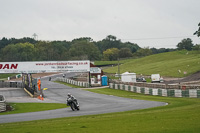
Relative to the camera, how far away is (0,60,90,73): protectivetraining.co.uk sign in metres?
58.9

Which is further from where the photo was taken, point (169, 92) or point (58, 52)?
point (58, 52)

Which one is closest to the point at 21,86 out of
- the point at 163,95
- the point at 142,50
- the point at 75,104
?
the point at 163,95

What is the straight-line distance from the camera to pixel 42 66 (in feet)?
202

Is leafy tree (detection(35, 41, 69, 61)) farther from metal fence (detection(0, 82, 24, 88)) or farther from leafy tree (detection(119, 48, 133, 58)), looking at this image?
metal fence (detection(0, 82, 24, 88))

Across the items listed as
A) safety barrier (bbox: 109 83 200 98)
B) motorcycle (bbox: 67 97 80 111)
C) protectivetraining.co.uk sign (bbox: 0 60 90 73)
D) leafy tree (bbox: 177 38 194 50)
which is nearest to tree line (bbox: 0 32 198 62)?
leafy tree (bbox: 177 38 194 50)

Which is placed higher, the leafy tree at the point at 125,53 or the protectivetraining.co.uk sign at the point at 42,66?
the leafy tree at the point at 125,53

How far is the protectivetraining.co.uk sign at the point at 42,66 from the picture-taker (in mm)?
58938

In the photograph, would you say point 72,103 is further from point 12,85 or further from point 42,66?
point 12,85

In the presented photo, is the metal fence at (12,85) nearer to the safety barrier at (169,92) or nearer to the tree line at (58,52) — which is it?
the safety barrier at (169,92)

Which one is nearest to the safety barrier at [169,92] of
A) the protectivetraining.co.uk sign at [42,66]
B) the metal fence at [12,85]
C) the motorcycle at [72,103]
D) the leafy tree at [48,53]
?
the motorcycle at [72,103]

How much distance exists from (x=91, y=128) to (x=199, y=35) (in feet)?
268

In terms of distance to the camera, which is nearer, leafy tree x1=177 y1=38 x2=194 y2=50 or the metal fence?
the metal fence

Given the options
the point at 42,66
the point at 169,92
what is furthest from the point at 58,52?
the point at 169,92

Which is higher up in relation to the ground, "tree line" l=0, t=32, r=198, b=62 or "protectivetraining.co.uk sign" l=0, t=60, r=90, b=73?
"tree line" l=0, t=32, r=198, b=62
